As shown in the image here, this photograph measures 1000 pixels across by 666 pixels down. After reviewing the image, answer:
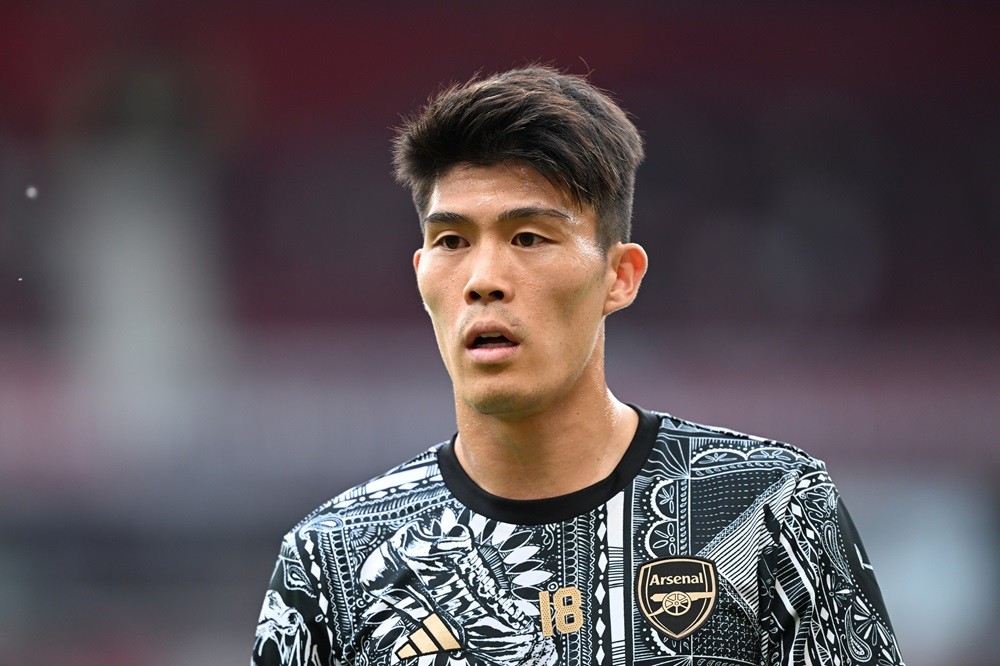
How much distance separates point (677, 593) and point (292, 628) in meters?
0.64

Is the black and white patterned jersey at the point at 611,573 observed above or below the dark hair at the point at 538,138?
below

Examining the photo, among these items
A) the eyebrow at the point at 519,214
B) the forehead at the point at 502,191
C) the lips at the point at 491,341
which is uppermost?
the forehead at the point at 502,191

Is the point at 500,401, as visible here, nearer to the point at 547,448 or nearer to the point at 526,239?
the point at 547,448

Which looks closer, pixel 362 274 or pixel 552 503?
pixel 552 503

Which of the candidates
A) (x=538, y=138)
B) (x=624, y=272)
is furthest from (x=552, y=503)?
(x=538, y=138)

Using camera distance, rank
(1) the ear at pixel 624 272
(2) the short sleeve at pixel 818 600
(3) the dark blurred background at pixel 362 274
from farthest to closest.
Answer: (3) the dark blurred background at pixel 362 274 → (1) the ear at pixel 624 272 → (2) the short sleeve at pixel 818 600

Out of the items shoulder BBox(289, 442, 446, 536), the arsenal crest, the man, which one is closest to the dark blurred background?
shoulder BBox(289, 442, 446, 536)

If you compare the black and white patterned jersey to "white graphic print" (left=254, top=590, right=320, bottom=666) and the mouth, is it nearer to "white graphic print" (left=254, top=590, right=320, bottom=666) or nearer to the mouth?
"white graphic print" (left=254, top=590, right=320, bottom=666)

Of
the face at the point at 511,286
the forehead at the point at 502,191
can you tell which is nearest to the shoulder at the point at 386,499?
the face at the point at 511,286

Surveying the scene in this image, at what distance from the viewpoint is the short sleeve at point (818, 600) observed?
2252 millimetres

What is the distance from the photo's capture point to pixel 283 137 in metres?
11.5

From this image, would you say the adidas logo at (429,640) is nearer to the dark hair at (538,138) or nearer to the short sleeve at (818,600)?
the short sleeve at (818,600)

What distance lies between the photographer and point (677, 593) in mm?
2311

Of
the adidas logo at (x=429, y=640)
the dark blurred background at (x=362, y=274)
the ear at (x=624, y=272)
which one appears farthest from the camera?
the dark blurred background at (x=362, y=274)
